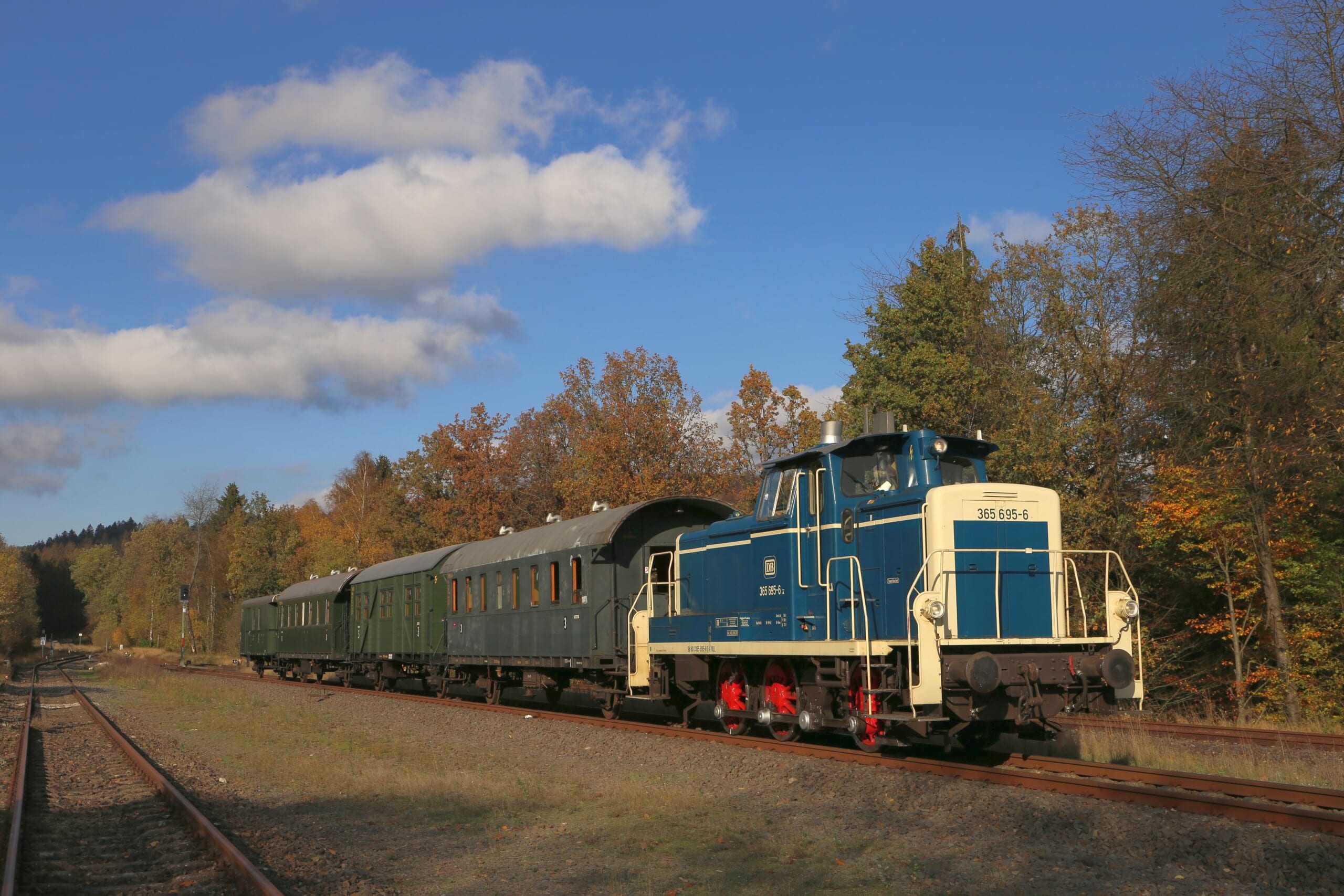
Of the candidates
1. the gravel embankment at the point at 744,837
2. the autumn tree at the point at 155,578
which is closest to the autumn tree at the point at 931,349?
the gravel embankment at the point at 744,837

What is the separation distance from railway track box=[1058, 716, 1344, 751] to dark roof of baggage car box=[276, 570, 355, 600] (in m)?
23.4

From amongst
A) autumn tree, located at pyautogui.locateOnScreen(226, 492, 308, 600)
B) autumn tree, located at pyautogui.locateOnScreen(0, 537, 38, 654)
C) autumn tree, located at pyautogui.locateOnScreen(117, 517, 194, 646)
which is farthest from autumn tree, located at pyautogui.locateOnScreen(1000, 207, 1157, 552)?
autumn tree, located at pyautogui.locateOnScreen(117, 517, 194, 646)

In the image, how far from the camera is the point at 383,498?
236ft

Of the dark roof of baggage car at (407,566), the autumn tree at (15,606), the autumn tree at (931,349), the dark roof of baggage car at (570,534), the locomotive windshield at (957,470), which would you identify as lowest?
the autumn tree at (15,606)

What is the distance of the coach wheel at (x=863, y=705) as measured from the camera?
11.4 metres

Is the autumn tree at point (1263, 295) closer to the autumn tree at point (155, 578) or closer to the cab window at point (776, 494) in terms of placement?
the cab window at point (776, 494)

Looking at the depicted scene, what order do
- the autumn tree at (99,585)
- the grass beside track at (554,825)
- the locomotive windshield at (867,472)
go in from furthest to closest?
the autumn tree at (99,585)
the locomotive windshield at (867,472)
the grass beside track at (554,825)

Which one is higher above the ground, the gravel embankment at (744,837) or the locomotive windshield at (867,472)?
the locomotive windshield at (867,472)

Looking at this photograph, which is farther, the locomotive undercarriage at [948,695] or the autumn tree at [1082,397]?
the autumn tree at [1082,397]

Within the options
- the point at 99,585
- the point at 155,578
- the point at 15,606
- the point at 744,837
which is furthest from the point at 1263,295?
the point at 99,585

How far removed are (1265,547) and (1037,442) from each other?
6205 mm

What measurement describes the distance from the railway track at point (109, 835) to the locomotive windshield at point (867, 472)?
737 cm

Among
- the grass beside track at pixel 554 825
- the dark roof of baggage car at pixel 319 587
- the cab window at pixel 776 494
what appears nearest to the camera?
the grass beside track at pixel 554 825

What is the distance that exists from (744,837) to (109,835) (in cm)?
598
